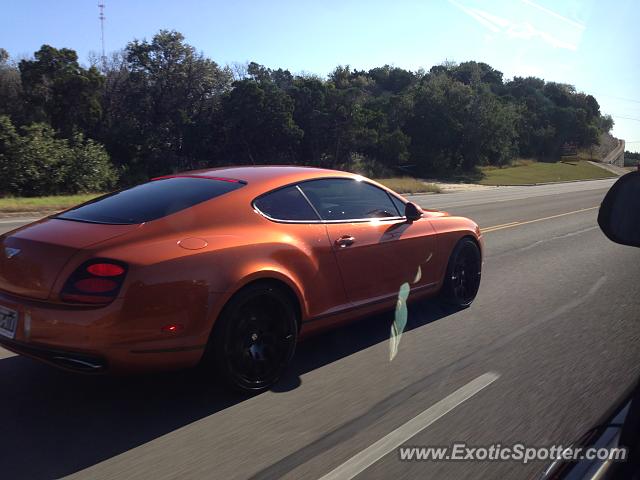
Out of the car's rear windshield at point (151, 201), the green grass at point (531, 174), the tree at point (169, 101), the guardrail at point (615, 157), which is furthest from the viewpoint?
the guardrail at point (615, 157)

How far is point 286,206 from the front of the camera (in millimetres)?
4586

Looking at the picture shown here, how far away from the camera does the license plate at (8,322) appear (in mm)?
3586

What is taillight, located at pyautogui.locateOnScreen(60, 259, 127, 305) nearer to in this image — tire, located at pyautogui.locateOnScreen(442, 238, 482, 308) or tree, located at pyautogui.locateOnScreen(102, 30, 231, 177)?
tire, located at pyautogui.locateOnScreen(442, 238, 482, 308)

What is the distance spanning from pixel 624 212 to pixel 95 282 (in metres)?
2.85

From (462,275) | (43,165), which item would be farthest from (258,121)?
(462,275)

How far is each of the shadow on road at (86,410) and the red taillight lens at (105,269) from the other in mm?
960

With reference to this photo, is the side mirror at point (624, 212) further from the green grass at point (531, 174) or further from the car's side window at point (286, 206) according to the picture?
the green grass at point (531, 174)

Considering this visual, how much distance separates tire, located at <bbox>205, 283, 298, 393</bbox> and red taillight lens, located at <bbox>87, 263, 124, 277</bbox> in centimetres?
73

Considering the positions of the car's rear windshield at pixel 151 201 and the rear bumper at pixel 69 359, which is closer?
the rear bumper at pixel 69 359

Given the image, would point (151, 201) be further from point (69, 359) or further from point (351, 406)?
point (351, 406)

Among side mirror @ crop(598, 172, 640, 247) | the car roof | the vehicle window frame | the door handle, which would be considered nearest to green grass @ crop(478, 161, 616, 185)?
the car roof

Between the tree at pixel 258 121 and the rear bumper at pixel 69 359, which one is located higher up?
the tree at pixel 258 121

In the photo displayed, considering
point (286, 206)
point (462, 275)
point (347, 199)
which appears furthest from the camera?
point (462, 275)

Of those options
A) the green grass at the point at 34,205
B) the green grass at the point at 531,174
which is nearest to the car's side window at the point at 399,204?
the green grass at the point at 34,205
